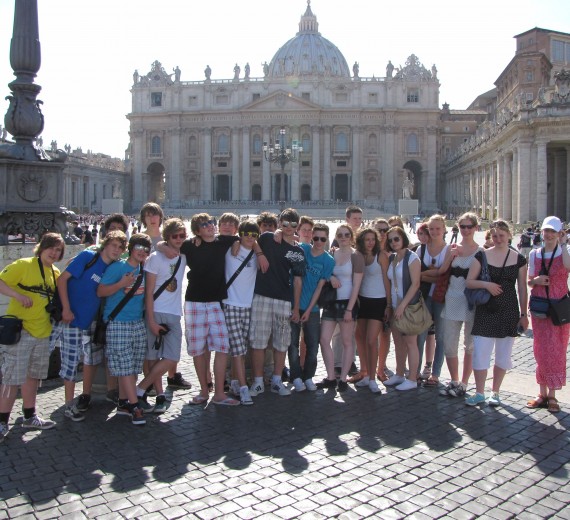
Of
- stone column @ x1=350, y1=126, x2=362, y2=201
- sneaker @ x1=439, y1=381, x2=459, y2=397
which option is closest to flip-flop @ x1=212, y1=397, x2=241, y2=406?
sneaker @ x1=439, y1=381, x2=459, y2=397

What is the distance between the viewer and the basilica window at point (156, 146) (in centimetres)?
7962

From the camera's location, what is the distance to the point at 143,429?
6094 millimetres

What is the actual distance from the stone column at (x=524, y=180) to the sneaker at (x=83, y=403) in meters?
32.9

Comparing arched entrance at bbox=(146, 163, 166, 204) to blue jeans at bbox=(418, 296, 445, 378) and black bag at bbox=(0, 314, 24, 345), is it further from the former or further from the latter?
black bag at bbox=(0, 314, 24, 345)

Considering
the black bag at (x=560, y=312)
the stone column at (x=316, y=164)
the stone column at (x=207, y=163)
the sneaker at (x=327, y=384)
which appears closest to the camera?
the black bag at (x=560, y=312)

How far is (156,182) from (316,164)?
23545mm

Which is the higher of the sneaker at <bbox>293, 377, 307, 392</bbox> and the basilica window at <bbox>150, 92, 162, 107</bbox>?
the basilica window at <bbox>150, 92, 162, 107</bbox>

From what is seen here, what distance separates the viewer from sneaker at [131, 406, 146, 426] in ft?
20.2

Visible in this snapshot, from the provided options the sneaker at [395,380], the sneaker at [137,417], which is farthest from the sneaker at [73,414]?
the sneaker at [395,380]

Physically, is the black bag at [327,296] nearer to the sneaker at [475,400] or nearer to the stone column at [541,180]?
the sneaker at [475,400]

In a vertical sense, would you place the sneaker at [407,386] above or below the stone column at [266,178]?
below

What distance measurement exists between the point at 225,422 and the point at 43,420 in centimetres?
177

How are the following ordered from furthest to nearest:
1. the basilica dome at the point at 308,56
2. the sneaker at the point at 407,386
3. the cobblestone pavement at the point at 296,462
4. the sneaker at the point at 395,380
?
1. the basilica dome at the point at 308,56
2. the sneaker at the point at 395,380
3. the sneaker at the point at 407,386
4. the cobblestone pavement at the point at 296,462

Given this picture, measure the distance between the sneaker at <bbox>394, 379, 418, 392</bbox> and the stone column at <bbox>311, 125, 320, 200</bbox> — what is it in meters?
67.9
